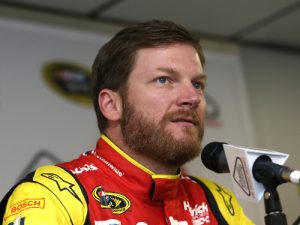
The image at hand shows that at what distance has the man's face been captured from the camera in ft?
5.04

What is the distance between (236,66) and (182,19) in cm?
46

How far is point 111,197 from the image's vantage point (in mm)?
1479

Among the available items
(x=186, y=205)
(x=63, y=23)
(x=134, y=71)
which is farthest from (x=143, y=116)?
(x=63, y=23)

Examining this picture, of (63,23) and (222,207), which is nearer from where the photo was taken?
(222,207)

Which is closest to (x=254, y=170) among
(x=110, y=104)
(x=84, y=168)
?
(x=84, y=168)

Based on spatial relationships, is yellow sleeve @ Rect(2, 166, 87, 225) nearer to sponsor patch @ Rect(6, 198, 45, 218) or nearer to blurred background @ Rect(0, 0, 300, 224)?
sponsor patch @ Rect(6, 198, 45, 218)

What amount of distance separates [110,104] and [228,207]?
0.37m

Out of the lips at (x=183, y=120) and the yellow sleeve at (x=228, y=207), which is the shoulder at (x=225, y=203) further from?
the lips at (x=183, y=120)

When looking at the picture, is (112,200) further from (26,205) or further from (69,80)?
(69,80)

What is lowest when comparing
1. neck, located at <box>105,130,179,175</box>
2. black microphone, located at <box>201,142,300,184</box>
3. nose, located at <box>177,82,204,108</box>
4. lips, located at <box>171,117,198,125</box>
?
neck, located at <box>105,130,179,175</box>

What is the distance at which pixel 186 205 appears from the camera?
161 centimetres

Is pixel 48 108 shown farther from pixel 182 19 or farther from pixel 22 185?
pixel 22 185

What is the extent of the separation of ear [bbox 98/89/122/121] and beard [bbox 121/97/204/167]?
4 cm

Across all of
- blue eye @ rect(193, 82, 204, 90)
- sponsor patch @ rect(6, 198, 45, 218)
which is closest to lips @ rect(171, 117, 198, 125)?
blue eye @ rect(193, 82, 204, 90)
